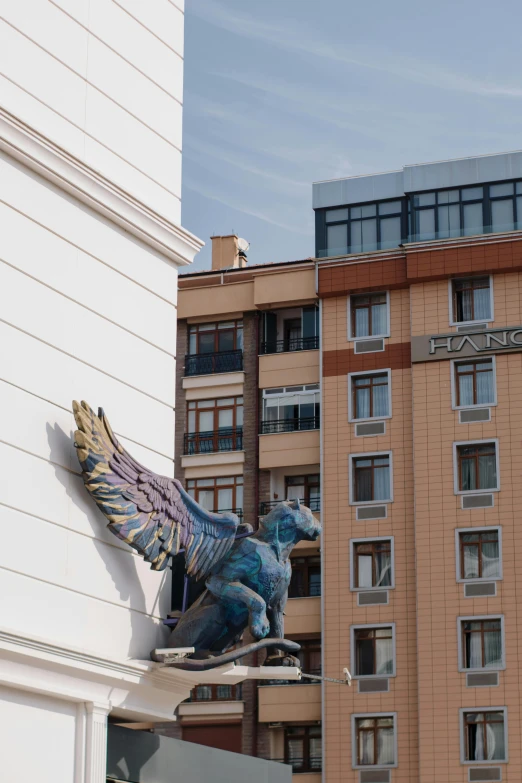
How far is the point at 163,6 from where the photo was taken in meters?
16.6

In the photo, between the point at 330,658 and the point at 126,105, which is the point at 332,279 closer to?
the point at 330,658

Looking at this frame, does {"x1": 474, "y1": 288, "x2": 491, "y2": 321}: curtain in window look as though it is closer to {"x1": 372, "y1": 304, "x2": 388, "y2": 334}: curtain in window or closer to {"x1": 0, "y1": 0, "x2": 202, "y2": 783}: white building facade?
{"x1": 372, "y1": 304, "x2": 388, "y2": 334}: curtain in window

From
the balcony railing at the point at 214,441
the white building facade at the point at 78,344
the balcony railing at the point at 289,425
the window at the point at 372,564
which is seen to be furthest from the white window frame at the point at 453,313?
the white building facade at the point at 78,344

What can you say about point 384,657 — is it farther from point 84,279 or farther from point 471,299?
point 84,279

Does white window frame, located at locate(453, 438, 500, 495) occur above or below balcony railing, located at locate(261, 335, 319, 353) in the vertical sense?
below

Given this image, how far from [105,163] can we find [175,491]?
3496 millimetres

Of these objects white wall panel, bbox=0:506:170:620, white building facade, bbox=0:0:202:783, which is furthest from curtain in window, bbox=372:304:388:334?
white wall panel, bbox=0:506:170:620

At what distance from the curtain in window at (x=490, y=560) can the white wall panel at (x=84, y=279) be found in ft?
78.6

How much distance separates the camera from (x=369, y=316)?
42000mm

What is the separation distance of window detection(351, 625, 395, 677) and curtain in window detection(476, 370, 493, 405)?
6.63 metres

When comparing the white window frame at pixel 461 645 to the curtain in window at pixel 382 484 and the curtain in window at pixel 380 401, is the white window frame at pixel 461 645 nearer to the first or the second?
the curtain in window at pixel 382 484

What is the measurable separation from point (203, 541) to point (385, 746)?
25205 millimetres

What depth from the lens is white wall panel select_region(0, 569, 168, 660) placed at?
40.9ft

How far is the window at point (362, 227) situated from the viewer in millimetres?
43678
